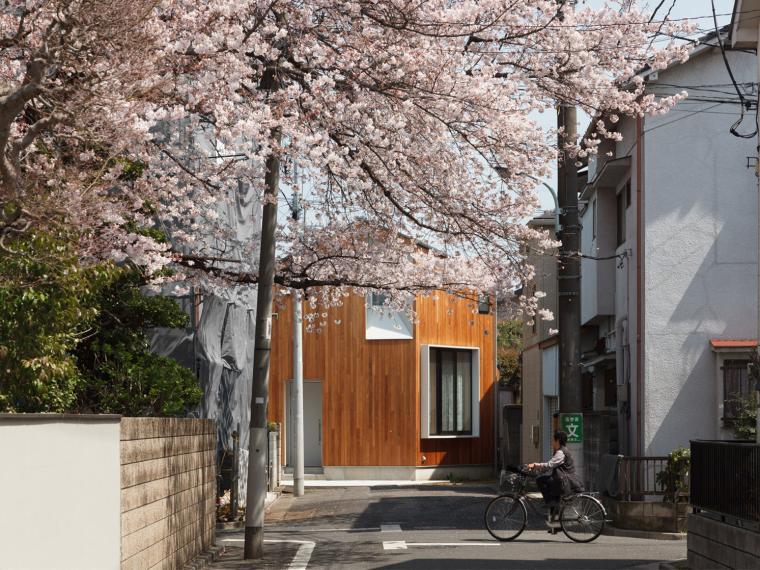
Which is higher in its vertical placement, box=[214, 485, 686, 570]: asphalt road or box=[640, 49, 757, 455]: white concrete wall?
box=[640, 49, 757, 455]: white concrete wall

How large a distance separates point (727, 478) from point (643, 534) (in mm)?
6119

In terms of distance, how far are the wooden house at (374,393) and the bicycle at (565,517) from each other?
1580 cm

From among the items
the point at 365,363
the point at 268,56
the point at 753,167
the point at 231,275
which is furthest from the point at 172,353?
the point at 365,363

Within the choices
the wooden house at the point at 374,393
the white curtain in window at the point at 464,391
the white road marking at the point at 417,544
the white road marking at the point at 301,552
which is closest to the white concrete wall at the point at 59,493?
the white road marking at the point at 301,552

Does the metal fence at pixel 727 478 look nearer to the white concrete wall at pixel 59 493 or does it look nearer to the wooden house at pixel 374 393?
the white concrete wall at pixel 59 493

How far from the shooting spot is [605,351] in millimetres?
26125

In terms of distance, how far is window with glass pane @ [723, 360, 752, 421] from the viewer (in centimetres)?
1955

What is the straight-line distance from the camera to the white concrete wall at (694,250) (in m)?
20.0

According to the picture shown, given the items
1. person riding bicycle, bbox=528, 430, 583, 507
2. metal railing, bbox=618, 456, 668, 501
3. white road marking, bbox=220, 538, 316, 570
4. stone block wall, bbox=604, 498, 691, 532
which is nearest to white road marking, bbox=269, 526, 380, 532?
white road marking, bbox=220, 538, 316, 570

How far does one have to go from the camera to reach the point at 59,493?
8898mm

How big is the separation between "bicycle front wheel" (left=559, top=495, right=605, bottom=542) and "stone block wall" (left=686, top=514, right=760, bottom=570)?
374 cm

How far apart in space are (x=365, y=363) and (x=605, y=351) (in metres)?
9.41

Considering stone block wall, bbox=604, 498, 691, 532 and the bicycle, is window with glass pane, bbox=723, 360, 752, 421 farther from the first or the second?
the bicycle

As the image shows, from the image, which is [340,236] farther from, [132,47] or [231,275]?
[132,47]
